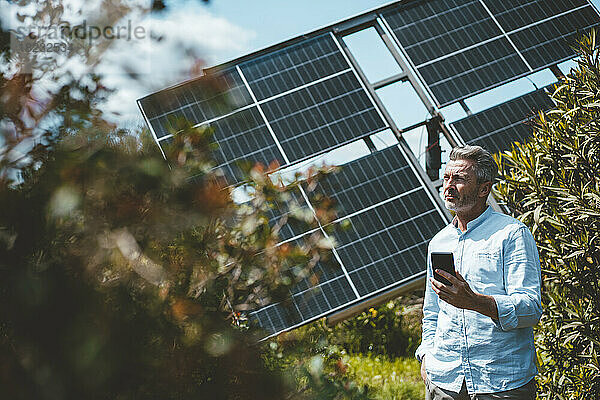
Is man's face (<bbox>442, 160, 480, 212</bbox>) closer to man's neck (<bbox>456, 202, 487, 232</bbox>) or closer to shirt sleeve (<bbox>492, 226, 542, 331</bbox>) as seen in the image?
man's neck (<bbox>456, 202, 487, 232</bbox>)

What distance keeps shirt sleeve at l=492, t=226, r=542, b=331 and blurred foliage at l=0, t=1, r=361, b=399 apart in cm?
177

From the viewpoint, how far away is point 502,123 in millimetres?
6191

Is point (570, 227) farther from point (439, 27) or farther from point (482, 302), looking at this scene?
point (439, 27)

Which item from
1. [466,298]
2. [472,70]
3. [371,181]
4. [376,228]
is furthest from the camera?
[472,70]

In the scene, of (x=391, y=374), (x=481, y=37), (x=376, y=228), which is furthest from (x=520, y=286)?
(x=481, y=37)

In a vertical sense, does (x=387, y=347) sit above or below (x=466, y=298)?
below

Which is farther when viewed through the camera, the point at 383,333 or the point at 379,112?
the point at 383,333

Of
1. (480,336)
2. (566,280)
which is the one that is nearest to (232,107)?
(480,336)

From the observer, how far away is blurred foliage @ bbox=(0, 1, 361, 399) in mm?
834

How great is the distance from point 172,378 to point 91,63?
575mm

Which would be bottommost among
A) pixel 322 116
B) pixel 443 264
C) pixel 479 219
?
pixel 443 264

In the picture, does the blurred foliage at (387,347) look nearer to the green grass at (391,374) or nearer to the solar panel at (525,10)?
the green grass at (391,374)

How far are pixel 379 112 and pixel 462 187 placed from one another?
338 cm

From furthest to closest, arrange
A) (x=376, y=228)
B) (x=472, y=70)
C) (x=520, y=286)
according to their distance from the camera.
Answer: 1. (x=472, y=70)
2. (x=376, y=228)
3. (x=520, y=286)
